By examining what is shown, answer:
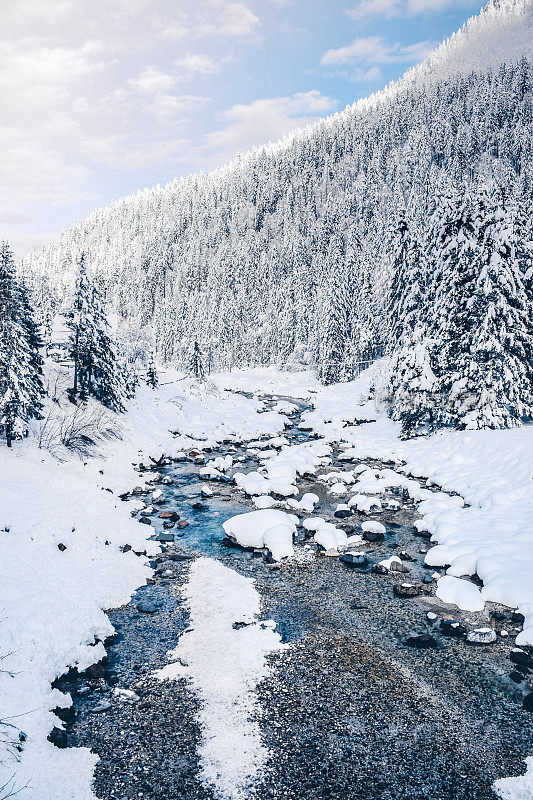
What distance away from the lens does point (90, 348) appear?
90.6 feet

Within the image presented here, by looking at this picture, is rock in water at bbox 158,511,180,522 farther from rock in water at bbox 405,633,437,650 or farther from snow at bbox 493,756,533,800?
snow at bbox 493,756,533,800

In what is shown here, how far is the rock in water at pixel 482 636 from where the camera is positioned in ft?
35.3

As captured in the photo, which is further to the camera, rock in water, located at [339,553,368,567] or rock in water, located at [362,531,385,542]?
rock in water, located at [362,531,385,542]

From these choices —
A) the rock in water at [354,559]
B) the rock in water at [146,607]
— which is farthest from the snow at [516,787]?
the rock in water at [146,607]

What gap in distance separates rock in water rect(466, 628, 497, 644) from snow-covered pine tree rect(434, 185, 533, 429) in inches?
592

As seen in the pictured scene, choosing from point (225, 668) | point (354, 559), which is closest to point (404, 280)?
point (354, 559)

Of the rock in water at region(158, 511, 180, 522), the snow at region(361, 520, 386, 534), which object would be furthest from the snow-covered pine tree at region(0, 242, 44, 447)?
the snow at region(361, 520, 386, 534)

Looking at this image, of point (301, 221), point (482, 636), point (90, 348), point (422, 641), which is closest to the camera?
point (482, 636)

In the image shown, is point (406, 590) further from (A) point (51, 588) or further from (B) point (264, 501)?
(A) point (51, 588)

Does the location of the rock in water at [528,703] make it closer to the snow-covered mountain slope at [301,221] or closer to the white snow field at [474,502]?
the white snow field at [474,502]

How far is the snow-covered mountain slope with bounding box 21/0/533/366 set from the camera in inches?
3878

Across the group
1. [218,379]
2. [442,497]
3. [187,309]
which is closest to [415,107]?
[187,309]

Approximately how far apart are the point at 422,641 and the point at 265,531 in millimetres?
7159

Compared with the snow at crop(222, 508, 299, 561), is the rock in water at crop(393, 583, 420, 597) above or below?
below
